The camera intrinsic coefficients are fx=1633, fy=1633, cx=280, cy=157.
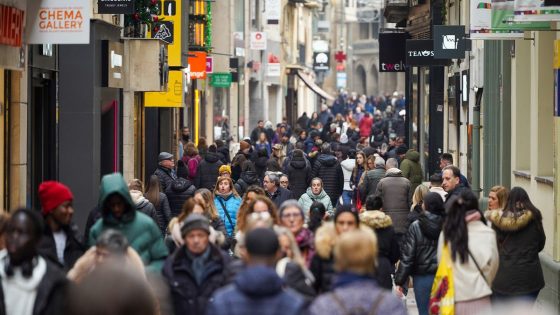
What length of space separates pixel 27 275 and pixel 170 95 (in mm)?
22576

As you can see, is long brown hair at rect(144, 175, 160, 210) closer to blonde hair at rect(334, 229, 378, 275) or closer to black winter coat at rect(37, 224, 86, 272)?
black winter coat at rect(37, 224, 86, 272)

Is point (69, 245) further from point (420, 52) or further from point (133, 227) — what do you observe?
point (420, 52)

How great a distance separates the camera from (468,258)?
1282cm

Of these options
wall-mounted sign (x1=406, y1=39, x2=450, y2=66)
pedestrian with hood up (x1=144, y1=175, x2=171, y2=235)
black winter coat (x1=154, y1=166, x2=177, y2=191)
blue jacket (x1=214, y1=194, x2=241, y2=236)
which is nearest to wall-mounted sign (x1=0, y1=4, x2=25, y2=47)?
blue jacket (x1=214, y1=194, x2=241, y2=236)

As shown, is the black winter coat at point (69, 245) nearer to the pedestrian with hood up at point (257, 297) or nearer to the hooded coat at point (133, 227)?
the hooded coat at point (133, 227)

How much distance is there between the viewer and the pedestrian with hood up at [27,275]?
955 centimetres

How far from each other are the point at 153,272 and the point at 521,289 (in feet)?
14.5

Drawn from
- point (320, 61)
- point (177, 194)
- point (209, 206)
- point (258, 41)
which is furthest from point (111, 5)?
point (320, 61)

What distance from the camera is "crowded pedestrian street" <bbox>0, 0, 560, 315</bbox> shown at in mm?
9641

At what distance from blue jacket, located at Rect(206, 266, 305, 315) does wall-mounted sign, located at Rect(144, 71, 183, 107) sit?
926 inches

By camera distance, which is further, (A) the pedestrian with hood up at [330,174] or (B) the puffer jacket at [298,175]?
(A) the pedestrian with hood up at [330,174]

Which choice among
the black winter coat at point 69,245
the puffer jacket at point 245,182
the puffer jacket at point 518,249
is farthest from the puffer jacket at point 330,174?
the black winter coat at point 69,245

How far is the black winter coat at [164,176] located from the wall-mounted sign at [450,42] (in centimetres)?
572

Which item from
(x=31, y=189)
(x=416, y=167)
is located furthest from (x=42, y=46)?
(x=416, y=167)
